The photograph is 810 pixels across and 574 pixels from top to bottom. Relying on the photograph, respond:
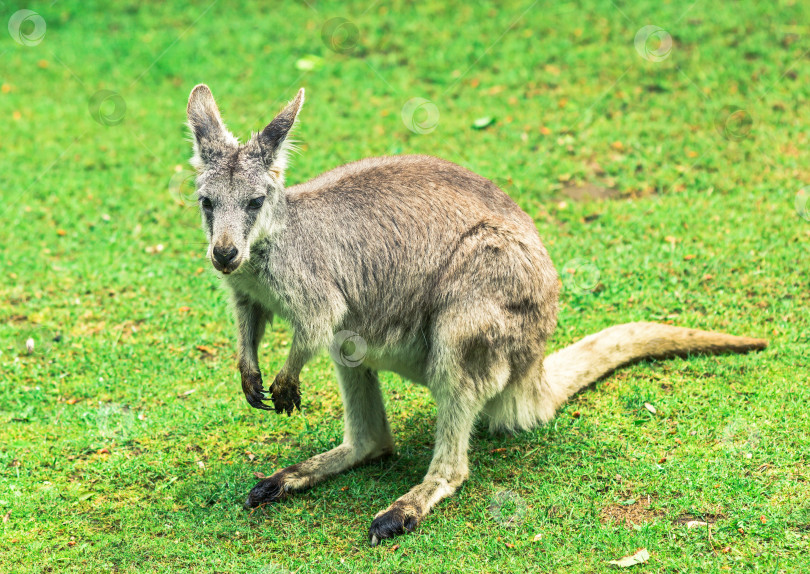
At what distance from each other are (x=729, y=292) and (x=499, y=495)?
2.76 meters

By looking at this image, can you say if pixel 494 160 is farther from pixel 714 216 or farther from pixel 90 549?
pixel 90 549

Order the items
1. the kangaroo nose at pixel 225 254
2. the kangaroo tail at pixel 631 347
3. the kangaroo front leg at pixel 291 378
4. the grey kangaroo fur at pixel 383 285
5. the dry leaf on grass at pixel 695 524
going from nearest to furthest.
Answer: the kangaroo nose at pixel 225 254, the dry leaf on grass at pixel 695 524, the grey kangaroo fur at pixel 383 285, the kangaroo front leg at pixel 291 378, the kangaroo tail at pixel 631 347

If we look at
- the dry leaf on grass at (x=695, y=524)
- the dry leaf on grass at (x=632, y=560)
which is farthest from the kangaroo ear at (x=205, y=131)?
the dry leaf on grass at (x=695, y=524)

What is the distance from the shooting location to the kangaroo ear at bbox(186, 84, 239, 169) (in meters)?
4.38

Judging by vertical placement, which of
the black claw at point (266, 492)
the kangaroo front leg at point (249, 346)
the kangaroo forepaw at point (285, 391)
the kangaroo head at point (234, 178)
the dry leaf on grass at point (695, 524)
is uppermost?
the kangaroo head at point (234, 178)

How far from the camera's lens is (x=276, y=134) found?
14.4 feet

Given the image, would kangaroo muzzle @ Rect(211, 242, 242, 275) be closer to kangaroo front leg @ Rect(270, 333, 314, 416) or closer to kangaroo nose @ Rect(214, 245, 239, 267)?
kangaroo nose @ Rect(214, 245, 239, 267)

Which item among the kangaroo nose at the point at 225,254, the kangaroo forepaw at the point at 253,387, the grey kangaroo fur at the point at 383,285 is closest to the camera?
the kangaroo nose at the point at 225,254

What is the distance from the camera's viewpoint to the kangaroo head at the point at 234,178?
418 cm

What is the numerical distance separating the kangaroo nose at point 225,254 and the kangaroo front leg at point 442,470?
138 cm

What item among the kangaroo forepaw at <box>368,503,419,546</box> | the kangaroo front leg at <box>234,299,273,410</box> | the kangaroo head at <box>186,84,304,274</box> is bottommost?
the kangaroo forepaw at <box>368,503,419,546</box>

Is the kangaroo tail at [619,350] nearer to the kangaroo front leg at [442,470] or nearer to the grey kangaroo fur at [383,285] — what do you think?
the grey kangaroo fur at [383,285]

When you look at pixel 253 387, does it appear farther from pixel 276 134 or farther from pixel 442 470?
pixel 276 134

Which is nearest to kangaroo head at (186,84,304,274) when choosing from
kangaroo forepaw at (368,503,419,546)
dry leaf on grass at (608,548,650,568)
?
kangaroo forepaw at (368,503,419,546)
